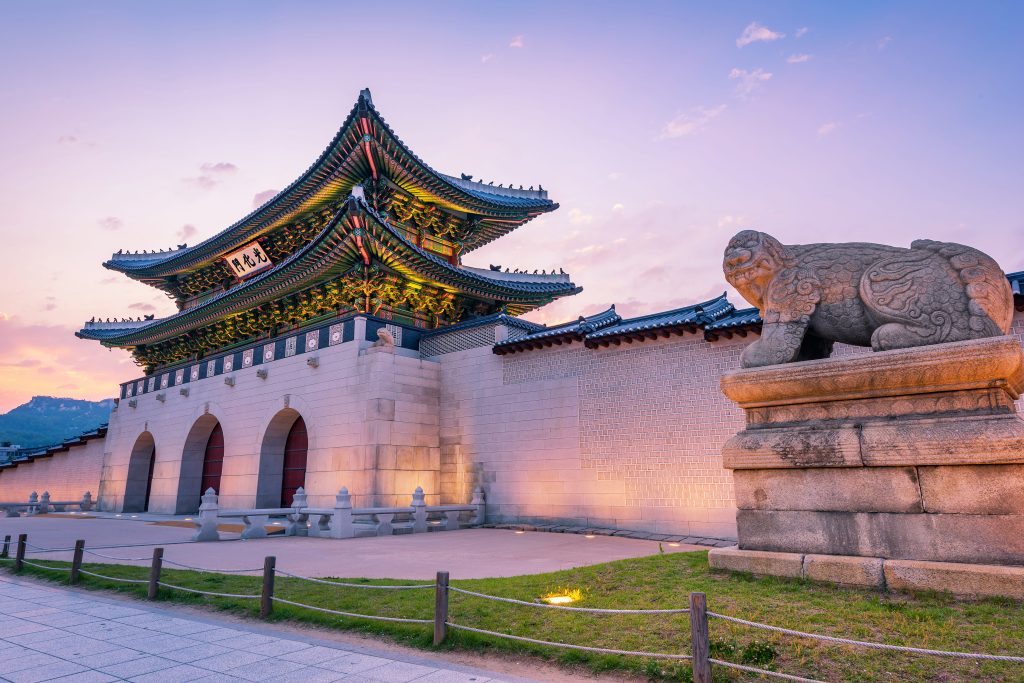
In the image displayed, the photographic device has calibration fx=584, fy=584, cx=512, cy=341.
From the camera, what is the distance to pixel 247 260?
2286cm

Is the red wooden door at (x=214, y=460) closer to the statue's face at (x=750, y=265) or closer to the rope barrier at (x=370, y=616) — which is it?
the rope barrier at (x=370, y=616)

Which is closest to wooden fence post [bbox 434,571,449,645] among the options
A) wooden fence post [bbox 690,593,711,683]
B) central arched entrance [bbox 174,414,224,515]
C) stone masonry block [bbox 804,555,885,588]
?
wooden fence post [bbox 690,593,711,683]

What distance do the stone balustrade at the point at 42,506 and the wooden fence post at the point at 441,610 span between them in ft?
88.5

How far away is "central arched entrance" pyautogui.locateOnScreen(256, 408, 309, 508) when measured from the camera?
1838 cm

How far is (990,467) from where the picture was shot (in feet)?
15.3

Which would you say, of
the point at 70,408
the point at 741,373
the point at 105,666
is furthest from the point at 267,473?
the point at 70,408

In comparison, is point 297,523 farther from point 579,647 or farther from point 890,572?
point 890,572

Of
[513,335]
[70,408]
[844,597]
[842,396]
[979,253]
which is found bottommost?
[844,597]

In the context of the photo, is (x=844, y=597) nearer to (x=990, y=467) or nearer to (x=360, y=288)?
(x=990, y=467)

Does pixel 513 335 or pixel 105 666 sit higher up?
pixel 513 335

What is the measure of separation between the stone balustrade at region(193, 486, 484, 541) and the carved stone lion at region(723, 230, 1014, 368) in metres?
10.3

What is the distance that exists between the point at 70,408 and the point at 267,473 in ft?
536

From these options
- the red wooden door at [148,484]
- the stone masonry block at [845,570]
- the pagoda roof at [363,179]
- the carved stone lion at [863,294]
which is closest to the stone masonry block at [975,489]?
the stone masonry block at [845,570]

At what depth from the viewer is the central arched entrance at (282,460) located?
1838 cm
